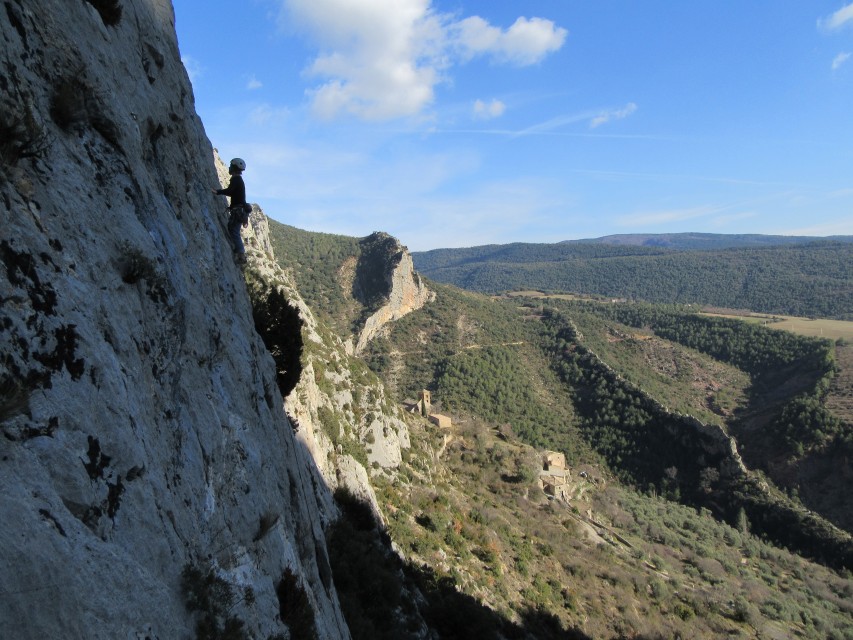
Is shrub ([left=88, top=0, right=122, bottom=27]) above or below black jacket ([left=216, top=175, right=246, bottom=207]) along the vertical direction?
above

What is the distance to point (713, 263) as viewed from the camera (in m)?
173

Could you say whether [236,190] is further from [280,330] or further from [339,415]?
[339,415]

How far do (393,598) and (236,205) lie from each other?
10735 millimetres

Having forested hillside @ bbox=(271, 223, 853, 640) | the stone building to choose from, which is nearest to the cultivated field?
forested hillside @ bbox=(271, 223, 853, 640)

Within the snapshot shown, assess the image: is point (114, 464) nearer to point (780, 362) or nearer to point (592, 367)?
point (592, 367)

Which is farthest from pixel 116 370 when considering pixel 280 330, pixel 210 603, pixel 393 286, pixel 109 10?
pixel 393 286

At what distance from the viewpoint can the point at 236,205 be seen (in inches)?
368

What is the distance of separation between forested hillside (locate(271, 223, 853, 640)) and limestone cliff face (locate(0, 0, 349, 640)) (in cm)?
659

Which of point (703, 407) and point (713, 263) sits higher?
point (713, 263)

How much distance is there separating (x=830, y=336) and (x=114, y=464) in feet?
361

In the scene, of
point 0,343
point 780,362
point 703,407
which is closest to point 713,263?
point 780,362

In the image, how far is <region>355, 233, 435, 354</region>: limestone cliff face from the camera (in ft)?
269

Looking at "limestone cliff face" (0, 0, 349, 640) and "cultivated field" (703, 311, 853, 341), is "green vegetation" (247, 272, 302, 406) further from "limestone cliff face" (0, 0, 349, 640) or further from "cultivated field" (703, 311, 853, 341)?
"cultivated field" (703, 311, 853, 341)

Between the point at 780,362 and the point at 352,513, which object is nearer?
the point at 352,513
